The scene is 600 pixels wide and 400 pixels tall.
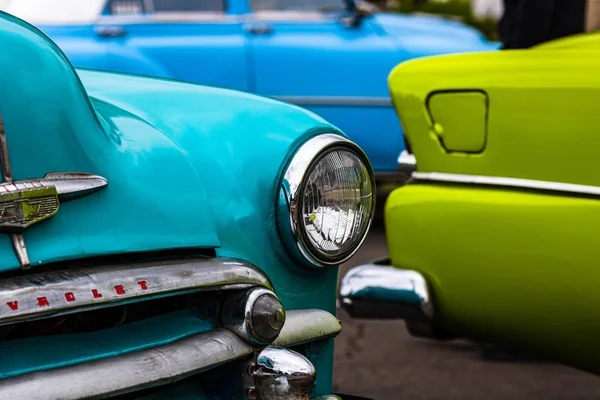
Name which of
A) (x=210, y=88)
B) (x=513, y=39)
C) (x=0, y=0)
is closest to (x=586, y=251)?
(x=210, y=88)

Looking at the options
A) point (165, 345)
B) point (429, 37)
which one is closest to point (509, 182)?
point (165, 345)

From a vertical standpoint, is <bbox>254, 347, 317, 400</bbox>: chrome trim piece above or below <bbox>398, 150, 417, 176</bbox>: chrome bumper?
below

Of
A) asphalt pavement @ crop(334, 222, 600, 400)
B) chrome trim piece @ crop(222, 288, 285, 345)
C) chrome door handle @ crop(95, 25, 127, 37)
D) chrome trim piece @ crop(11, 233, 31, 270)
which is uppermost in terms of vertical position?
chrome trim piece @ crop(11, 233, 31, 270)

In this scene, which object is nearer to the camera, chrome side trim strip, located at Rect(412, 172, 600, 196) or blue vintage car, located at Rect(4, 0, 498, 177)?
chrome side trim strip, located at Rect(412, 172, 600, 196)

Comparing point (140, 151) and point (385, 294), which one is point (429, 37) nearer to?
point (385, 294)

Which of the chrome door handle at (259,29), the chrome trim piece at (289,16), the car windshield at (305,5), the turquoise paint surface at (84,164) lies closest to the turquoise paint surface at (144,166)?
the turquoise paint surface at (84,164)

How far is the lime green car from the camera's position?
2.23 meters

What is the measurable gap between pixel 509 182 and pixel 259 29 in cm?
357

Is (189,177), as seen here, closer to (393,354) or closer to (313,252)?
(313,252)

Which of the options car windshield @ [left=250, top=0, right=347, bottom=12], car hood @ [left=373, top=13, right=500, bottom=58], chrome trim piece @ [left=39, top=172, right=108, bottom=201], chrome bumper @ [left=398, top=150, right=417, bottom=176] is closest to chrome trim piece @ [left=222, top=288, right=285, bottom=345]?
chrome trim piece @ [left=39, top=172, right=108, bottom=201]

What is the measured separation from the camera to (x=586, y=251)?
2176 mm

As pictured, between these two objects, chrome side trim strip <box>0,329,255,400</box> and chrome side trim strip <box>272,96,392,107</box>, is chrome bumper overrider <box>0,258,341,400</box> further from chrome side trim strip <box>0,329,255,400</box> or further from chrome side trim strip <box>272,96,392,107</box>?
chrome side trim strip <box>272,96,392,107</box>

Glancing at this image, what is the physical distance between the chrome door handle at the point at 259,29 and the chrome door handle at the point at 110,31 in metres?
0.77

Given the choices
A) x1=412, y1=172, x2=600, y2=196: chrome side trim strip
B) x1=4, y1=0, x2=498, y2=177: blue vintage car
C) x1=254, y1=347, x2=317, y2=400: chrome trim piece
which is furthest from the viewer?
x1=4, y1=0, x2=498, y2=177: blue vintage car
